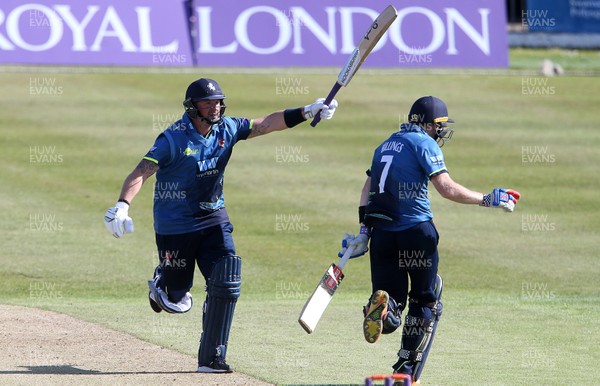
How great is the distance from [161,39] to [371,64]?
479 centimetres

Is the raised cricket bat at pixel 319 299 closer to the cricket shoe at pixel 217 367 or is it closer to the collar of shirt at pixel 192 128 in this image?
the cricket shoe at pixel 217 367

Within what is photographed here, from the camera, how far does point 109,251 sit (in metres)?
14.9

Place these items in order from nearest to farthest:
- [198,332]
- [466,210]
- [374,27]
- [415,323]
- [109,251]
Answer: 1. [415,323]
2. [374,27]
3. [198,332]
4. [109,251]
5. [466,210]

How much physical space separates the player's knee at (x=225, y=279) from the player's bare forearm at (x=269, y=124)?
1216 millimetres

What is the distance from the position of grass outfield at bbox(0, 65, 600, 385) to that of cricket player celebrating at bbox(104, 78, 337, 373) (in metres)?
0.62

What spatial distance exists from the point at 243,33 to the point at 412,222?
15.8 metres

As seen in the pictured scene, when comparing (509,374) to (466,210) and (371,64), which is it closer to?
(466,210)

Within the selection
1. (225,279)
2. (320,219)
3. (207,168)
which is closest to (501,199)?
(225,279)

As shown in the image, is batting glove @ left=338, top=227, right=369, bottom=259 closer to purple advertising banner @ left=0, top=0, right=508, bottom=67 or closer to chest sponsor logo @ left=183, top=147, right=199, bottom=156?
chest sponsor logo @ left=183, top=147, right=199, bottom=156

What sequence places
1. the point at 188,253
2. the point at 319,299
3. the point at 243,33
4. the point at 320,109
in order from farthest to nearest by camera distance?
the point at 243,33
the point at 320,109
the point at 188,253
the point at 319,299

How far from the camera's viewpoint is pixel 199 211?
30.5 ft

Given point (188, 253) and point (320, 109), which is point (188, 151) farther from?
point (320, 109)

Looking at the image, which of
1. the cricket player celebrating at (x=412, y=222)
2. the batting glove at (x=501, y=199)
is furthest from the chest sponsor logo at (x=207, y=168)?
the batting glove at (x=501, y=199)

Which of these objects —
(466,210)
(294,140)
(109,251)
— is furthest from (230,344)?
(294,140)
